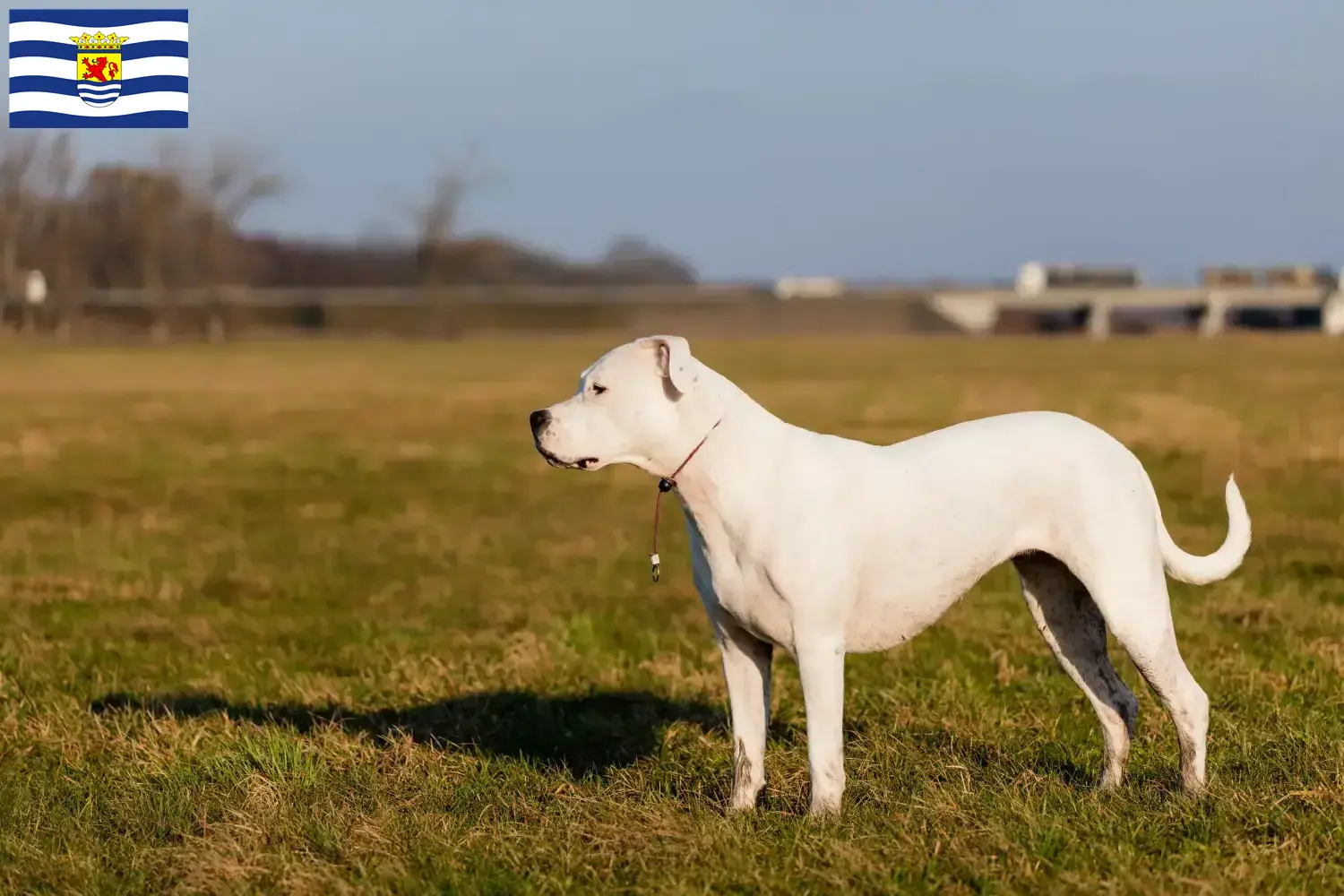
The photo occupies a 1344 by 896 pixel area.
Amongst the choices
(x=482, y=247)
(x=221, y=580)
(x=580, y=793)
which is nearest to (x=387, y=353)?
(x=482, y=247)

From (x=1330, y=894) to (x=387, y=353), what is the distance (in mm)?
91397

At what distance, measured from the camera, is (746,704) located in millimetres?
6102

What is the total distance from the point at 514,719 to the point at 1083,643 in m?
3.28

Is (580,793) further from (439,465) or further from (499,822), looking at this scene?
(439,465)

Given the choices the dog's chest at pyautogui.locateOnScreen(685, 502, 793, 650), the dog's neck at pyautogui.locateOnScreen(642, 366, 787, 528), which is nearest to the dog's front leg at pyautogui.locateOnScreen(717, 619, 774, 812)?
the dog's chest at pyautogui.locateOnScreen(685, 502, 793, 650)

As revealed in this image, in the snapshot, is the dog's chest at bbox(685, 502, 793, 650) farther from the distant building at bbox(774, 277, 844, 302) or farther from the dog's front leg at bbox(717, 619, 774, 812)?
the distant building at bbox(774, 277, 844, 302)

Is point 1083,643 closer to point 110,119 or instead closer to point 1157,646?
point 1157,646

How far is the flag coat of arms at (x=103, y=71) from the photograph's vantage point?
19.4 meters

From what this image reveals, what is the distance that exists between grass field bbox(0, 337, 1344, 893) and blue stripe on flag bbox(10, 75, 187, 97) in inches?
218

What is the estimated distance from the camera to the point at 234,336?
133750 mm

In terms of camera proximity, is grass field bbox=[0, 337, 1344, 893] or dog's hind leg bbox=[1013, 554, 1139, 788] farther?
dog's hind leg bbox=[1013, 554, 1139, 788]

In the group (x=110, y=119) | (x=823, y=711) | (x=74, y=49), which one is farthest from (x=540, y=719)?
(x=74, y=49)

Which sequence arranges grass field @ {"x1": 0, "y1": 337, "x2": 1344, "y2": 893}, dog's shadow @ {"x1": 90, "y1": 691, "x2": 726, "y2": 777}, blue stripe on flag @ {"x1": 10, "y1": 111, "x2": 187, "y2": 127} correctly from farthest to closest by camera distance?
1. blue stripe on flag @ {"x1": 10, "y1": 111, "x2": 187, "y2": 127}
2. dog's shadow @ {"x1": 90, "y1": 691, "x2": 726, "y2": 777}
3. grass field @ {"x1": 0, "y1": 337, "x2": 1344, "y2": 893}

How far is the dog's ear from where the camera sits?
5.52m
